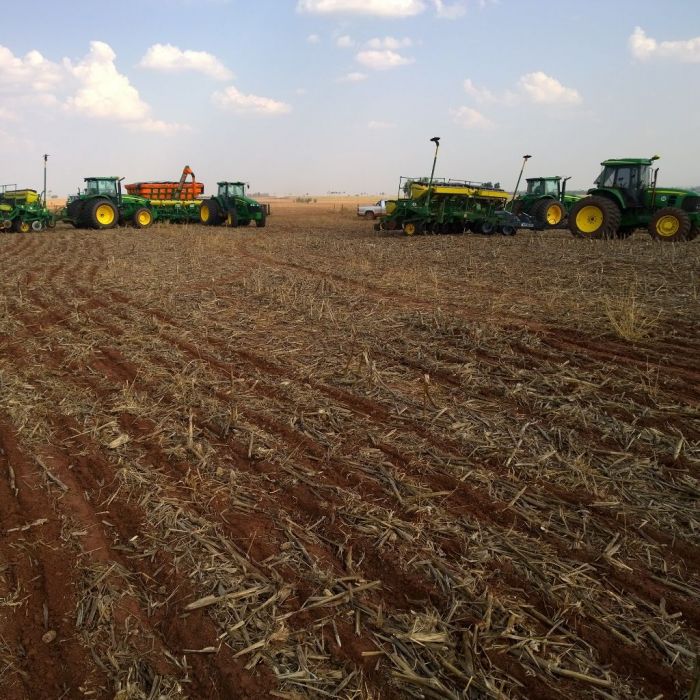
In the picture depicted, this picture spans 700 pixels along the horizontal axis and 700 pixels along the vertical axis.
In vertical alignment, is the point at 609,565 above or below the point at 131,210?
below

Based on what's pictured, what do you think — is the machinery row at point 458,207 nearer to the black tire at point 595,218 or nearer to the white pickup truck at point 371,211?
the black tire at point 595,218

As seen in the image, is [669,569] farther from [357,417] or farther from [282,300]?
[282,300]

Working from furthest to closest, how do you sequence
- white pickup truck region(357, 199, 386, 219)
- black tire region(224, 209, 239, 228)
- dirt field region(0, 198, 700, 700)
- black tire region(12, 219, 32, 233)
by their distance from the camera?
white pickup truck region(357, 199, 386, 219) < black tire region(224, 209, 239, 228) < black tire region(12, 219, 32, 233) < dirt field region(0, 198, 700, 700)

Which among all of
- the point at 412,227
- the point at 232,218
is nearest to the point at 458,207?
the point at 412,227

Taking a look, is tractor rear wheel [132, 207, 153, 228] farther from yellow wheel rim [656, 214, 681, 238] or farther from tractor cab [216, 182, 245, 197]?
yellow wheel rim [656, 214, 681, 238]

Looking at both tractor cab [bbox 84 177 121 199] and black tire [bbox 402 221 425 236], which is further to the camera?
tractor cab [bbox 84 177 121 199]

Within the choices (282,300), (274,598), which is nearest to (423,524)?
(274,598)

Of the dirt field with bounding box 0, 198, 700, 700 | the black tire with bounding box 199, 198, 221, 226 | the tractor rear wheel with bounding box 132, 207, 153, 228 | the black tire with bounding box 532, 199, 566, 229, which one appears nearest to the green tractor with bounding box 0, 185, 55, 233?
the tractor rear wheel with bounding box 132, 207, 153, 228

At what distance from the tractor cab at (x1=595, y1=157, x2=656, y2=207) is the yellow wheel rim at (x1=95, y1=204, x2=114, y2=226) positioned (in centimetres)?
1954

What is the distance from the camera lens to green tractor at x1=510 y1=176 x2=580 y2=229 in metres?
21.4

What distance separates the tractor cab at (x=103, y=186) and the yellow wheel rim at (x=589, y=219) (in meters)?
18.8

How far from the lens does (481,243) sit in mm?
15922

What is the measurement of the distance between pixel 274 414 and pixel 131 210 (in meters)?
22.2

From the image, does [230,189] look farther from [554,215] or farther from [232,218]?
[554,215]
